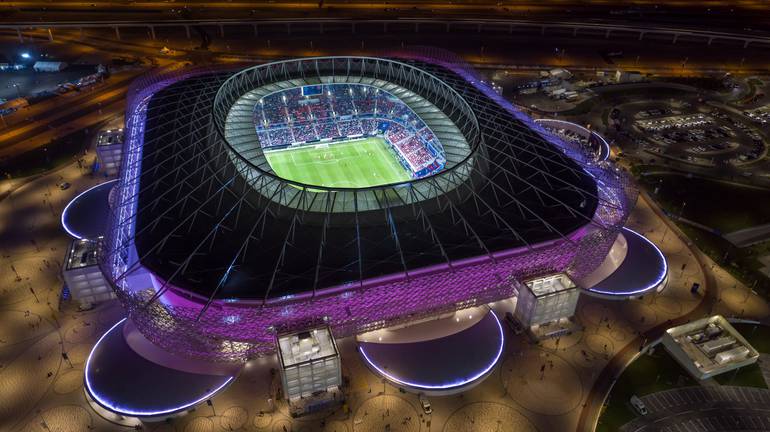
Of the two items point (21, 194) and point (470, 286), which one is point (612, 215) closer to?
point (470, 286)

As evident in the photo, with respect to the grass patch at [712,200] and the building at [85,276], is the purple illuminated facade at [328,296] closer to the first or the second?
the building at [85,276]

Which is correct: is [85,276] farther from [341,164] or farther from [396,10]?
[396,10]

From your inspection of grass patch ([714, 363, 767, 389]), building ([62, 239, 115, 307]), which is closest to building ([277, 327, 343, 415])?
building ([62, 239, 115, 307])

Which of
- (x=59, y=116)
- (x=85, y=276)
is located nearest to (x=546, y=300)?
(x=85, y=276)

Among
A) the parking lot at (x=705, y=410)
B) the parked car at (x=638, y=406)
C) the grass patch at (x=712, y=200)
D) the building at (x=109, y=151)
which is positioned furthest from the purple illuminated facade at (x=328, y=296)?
the grass patch at (x=712, y=200)

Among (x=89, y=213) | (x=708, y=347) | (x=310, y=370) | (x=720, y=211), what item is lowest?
(x=708, y=347)

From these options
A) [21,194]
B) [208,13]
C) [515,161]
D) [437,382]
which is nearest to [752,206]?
[515,161]
